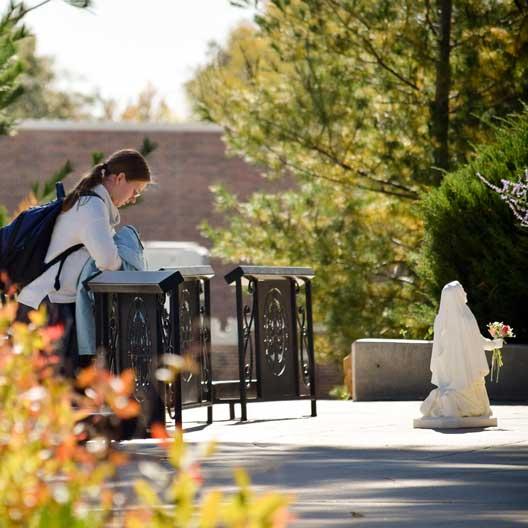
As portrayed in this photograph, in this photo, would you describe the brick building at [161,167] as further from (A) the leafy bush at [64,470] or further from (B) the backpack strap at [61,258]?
(A) the leafy bush at [64,470]

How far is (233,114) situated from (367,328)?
4.16 metres

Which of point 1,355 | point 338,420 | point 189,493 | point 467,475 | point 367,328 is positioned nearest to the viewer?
point 189,493

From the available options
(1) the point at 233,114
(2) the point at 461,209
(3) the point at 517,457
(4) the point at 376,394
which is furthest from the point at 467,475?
(1) the point at 233,114

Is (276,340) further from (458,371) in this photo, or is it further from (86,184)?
(86,184)

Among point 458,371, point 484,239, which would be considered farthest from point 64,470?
point 484,239

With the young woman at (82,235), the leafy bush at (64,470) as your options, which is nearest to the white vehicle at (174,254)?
the young woman at (82,235)

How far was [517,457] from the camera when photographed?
8.12m

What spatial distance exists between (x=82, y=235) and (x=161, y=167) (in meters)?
34.4

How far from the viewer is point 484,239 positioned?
15.3 metres

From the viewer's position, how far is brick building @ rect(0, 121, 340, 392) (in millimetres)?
42656

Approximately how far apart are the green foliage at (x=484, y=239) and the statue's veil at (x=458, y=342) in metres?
4.20

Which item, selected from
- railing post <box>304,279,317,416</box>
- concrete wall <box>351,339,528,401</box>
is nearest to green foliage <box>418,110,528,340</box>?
concrete wall <box>351,339,528,401</box>

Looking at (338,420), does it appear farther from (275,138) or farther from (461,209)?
(275,138)

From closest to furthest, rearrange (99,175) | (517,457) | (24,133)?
(517,457), (99,175), (24,133)
